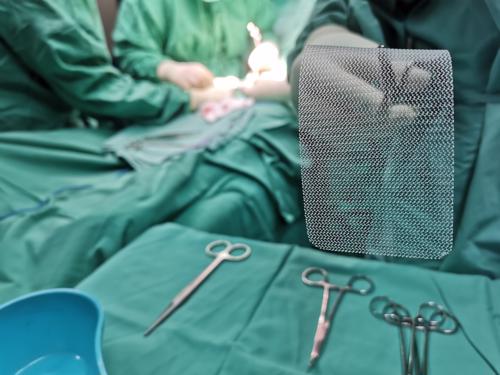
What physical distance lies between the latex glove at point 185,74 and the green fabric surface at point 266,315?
657 mm

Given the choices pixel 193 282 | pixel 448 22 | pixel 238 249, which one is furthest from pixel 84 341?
pixel 448 22

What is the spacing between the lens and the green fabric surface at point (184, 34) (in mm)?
1000

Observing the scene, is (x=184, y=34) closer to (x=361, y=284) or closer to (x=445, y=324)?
(x=361, y=284)

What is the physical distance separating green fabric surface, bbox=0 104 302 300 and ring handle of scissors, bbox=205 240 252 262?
7.5 inches

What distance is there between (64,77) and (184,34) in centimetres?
34

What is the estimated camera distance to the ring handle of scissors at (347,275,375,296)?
63cm

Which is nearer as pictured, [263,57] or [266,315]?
[266,315]

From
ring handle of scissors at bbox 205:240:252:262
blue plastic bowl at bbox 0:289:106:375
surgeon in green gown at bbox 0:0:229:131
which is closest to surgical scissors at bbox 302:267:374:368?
ring handle of scissors at bbox 205:240:252:262

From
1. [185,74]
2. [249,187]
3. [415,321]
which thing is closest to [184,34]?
[185,74]

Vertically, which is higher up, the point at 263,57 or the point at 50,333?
the point at 263,57

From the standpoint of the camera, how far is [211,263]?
27.9 inches

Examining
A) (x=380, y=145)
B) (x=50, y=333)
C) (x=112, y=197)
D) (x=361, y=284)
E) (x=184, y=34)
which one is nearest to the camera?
(x=380, y=145)

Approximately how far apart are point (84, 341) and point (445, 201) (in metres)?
0.46

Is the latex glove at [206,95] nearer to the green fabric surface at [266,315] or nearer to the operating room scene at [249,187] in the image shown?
the operating room scene at [249,187]
